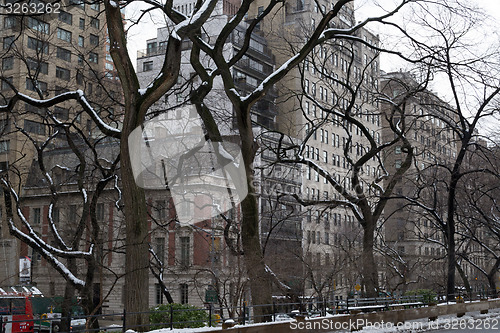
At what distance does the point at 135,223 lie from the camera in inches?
527

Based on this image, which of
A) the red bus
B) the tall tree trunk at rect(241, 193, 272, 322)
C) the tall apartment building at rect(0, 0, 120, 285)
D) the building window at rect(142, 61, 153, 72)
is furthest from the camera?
the building window at rect(142, 61, 153, 72)

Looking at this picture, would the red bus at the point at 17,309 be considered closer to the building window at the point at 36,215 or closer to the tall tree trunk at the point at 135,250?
the tall tree trunk at the point at 135,250

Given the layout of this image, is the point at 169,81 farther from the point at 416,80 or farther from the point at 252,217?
the point at 416,80

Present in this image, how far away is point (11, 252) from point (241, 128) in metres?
36.3

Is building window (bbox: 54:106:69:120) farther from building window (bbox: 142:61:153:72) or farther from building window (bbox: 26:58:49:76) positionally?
building window (bbox: 142:61:153:72)

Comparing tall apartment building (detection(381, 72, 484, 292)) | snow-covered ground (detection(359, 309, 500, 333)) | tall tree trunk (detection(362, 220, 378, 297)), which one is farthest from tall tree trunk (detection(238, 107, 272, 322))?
tall tree trunk (detection(362, 220, 378, 297))

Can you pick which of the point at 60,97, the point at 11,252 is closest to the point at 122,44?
the point at 60,97

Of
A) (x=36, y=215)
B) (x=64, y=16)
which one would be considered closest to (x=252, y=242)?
(x=64, y=16)

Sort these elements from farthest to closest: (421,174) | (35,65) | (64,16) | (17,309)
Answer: (64,16) → (35,65) → (17,309) → (421,174)

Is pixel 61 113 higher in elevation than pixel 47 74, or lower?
lower

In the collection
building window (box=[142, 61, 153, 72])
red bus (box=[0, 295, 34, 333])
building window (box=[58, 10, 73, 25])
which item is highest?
building window (box=[142, 61, 153, 72])

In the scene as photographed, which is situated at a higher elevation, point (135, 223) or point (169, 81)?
point (169, 81)

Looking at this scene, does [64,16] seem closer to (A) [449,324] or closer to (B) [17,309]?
(B) [17,309]

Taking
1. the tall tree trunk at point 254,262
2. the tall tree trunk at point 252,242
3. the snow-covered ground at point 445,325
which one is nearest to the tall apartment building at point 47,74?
the tall tree trunk at point 252,242
